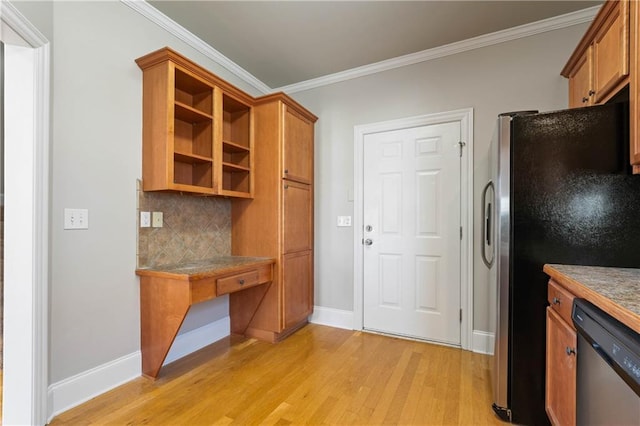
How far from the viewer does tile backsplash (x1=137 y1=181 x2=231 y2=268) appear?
7.10 ft

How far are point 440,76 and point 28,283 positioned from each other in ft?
10.7

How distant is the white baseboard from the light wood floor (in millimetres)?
51

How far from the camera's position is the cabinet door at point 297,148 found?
107 inches

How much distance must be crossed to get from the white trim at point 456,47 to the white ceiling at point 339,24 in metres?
0.05

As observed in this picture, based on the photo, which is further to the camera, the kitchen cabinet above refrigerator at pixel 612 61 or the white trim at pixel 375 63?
the white trim at pixel 375 63

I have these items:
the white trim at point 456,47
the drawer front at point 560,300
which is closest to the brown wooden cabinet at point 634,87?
the drawer front at point 560,300

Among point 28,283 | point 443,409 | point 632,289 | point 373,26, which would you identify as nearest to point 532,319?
point 632,289

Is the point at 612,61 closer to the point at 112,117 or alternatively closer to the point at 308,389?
the point at 308,389

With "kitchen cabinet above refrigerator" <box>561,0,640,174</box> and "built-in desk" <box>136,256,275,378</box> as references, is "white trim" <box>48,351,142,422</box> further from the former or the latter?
"kitchen cabinet above refrigerator" <box>561,0,640,174</box>

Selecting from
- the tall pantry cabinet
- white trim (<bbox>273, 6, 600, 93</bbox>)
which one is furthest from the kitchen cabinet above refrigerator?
the tall pantry cabinet

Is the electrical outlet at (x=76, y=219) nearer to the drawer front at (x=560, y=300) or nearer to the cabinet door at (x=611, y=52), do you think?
the drawer front at (x=560, y=300)

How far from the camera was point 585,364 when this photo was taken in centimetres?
113

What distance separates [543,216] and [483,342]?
1.47m

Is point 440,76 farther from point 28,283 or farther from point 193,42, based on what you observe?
point 28,283
